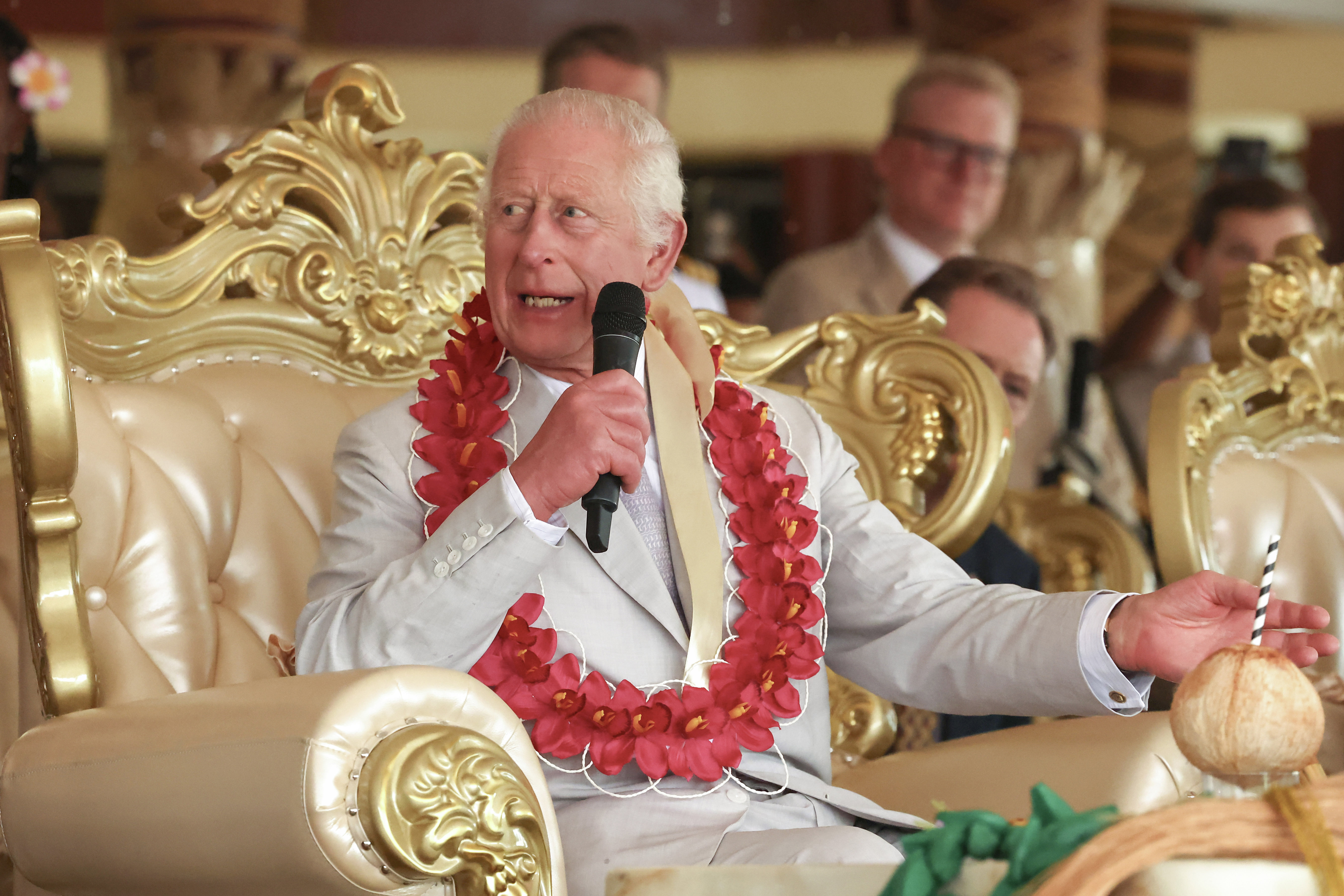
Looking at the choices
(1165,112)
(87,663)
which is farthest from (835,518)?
(1165,112)

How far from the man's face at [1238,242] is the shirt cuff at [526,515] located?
2355 millimetres

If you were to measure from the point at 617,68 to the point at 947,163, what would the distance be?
96 cm

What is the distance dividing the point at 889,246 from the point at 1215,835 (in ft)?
8.80

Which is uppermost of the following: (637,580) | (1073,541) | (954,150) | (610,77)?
(610,77)

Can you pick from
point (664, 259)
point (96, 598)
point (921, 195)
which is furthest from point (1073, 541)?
point (96, 598)

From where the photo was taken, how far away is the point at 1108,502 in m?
3.37

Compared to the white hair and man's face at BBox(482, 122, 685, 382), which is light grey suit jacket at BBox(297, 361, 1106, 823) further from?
the white hair

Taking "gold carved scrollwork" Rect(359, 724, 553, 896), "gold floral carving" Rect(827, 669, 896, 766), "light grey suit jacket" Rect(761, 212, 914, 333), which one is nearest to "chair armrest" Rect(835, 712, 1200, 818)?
"gold floral carving" Rect(827, 669, 896, 766)

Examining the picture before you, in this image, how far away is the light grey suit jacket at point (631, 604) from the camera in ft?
4.77

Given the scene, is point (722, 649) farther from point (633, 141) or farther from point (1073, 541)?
point (1073, 541)

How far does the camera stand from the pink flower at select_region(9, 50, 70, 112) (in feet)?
10.3

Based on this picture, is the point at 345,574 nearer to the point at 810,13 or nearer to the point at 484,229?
the point at 484,229

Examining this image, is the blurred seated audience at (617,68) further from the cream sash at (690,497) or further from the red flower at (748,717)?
the red flower at (748,717)

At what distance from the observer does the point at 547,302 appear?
165 cm
